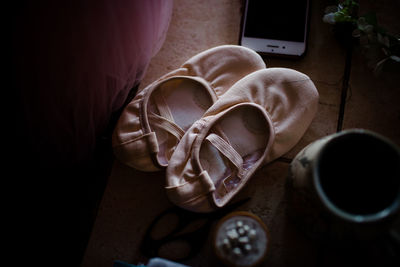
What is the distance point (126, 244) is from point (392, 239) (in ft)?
1.85

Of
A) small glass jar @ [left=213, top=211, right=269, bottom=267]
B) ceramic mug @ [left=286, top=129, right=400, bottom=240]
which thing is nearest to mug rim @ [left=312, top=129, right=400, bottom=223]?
ceramic mug @ [left=286, top=129, right=400, bottom=240]

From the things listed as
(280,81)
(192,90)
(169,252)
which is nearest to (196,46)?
(192,90)

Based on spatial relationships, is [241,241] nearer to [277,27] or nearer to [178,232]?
[178,232]

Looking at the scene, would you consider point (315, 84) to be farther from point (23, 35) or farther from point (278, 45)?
point (23, 35)

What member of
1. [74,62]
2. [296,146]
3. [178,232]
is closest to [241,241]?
[178,232]

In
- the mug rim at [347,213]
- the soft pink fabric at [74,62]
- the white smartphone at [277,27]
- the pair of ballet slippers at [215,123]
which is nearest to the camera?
the mug rim at [347,213]

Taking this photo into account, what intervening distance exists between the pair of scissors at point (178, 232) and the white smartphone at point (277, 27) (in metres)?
0.40

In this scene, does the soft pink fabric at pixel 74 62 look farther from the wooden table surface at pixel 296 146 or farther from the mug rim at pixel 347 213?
the mug rim at pixel 347 213

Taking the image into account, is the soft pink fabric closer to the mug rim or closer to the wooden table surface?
the wooden table surface

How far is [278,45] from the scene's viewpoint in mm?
810

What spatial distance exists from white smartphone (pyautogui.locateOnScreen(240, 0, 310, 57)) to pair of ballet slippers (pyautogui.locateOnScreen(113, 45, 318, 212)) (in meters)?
0.07

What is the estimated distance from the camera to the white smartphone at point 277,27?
0.81 metres

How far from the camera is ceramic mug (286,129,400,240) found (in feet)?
1.54

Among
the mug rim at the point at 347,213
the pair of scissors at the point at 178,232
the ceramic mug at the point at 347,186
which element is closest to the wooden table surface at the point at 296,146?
the pair of scissors at the point at 178,232
